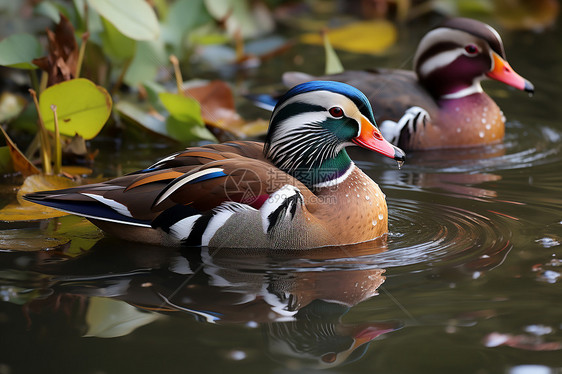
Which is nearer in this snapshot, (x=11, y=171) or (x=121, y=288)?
(x=121, y=288)

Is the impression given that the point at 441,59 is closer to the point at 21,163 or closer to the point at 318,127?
the point at 318,127

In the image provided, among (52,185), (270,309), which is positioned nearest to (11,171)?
(52,185)

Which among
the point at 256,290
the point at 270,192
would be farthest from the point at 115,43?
the point at 256,290

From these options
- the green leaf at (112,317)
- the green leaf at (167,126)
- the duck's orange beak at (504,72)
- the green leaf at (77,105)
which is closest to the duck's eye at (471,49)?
the duck's orange beak at (504,72)

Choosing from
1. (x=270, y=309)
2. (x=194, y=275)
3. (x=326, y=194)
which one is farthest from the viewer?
(x=326, y=194)

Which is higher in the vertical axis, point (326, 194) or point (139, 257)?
point (326, 194)

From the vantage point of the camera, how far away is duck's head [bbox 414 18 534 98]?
7.45 metres

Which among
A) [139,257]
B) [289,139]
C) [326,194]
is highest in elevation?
[289,139]

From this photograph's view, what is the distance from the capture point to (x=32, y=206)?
17.9 feet

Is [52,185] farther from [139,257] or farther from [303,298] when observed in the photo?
[303,298]

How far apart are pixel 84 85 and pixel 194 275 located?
6.45 ft

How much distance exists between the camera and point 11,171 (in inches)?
245

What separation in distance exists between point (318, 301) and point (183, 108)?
2997 millimetres

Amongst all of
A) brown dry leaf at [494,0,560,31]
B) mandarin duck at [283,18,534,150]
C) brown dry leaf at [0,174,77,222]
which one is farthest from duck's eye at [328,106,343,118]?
brown dry leaf at [494,0,560,31]
